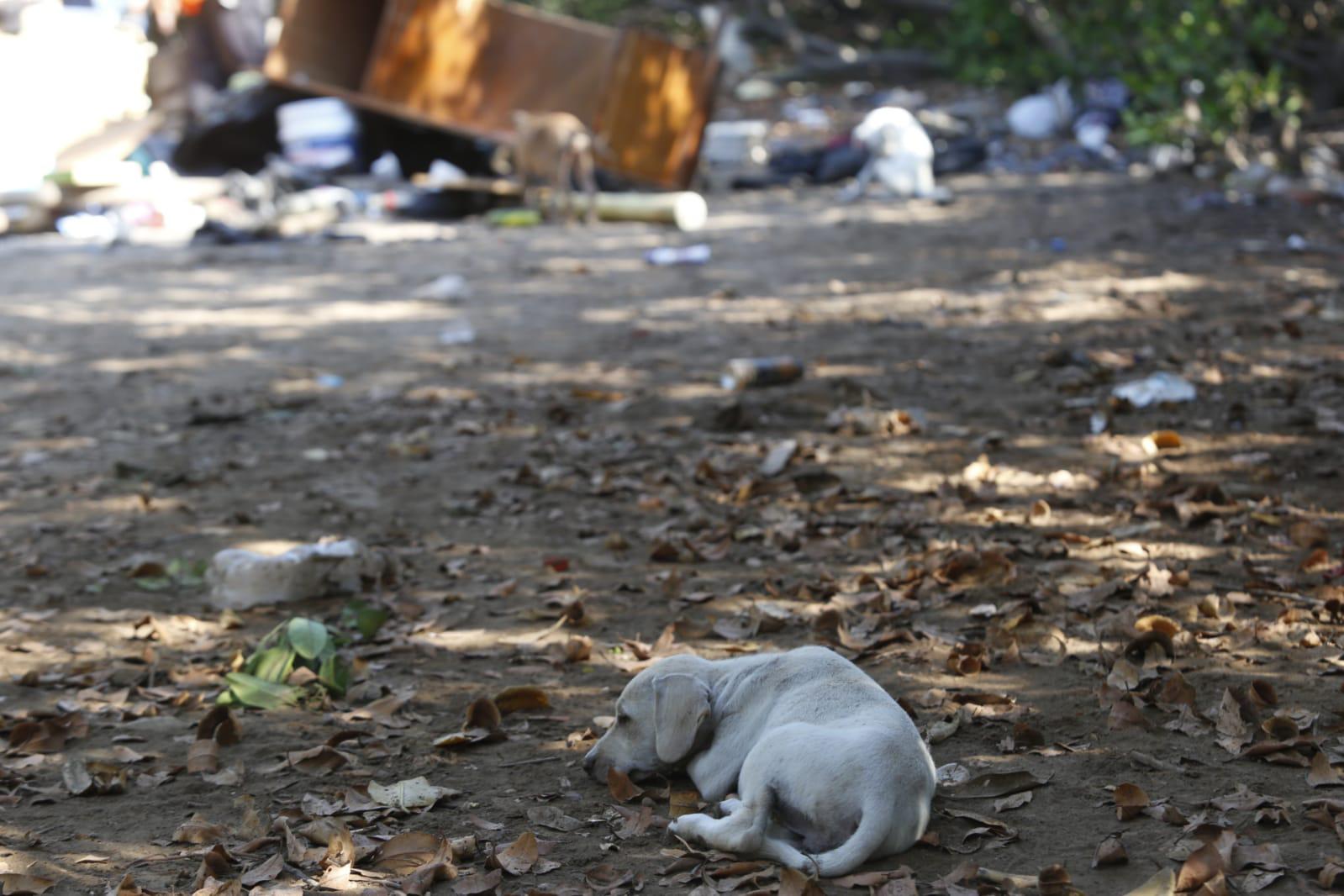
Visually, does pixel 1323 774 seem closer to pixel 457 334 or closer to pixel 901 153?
pixel 457 334

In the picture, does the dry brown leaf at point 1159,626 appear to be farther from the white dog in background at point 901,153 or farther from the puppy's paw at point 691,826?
the white dog in background at point 901,153

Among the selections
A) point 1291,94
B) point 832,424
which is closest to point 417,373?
point 832,424

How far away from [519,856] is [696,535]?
2.26 m

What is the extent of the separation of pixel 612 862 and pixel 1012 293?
6.46m

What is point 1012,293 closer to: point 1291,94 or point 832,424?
point 832,424

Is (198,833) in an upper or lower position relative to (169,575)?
upper

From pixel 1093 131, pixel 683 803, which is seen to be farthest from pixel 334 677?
pixel 1093 131

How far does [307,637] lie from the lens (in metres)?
3.96

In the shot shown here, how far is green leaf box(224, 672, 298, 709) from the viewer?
3.74 meters

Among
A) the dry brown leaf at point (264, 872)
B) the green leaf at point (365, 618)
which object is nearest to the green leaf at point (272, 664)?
the green leaf at point (365, 618)

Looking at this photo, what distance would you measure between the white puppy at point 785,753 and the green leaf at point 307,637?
1.12 metres

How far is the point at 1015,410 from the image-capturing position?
20.1 feet

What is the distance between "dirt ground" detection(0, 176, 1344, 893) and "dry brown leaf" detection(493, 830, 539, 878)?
43mm

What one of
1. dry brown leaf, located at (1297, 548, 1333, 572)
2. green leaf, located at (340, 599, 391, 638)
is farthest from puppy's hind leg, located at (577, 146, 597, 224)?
dry brown leaf, located at (1297, 548, 1333, 572)
